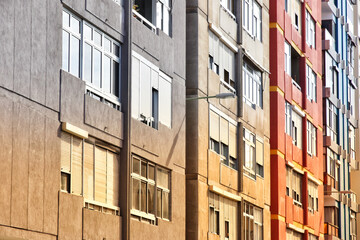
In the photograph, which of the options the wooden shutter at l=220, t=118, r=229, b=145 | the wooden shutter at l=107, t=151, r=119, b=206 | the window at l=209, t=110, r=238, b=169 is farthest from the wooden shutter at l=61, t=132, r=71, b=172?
the wooden shutter at l=220, t=118, r=229, b=145

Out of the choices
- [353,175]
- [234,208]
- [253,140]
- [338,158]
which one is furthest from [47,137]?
[353,175]

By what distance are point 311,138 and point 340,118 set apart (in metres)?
9.88

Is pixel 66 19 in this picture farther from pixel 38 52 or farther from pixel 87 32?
pixel 38 52

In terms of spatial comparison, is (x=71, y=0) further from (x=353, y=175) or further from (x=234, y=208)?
(x=353, y=175)

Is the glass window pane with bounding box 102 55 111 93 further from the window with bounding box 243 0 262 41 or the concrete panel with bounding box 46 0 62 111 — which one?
the window with bounding box 243 0 262 41

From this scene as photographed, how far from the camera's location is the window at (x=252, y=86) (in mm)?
39969

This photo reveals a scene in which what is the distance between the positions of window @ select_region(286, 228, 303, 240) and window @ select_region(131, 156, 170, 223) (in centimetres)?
1619

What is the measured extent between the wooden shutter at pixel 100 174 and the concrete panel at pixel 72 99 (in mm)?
1475

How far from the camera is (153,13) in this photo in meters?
30.5

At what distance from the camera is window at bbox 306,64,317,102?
51.2 m

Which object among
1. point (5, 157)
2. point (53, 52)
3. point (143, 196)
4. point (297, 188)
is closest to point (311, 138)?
point (297, 188)

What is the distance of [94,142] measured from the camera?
84.1 feet

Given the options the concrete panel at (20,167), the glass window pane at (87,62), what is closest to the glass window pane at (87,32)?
the glass window pane at (87,62)

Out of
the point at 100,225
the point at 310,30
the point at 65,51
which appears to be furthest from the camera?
the point at 310,30
